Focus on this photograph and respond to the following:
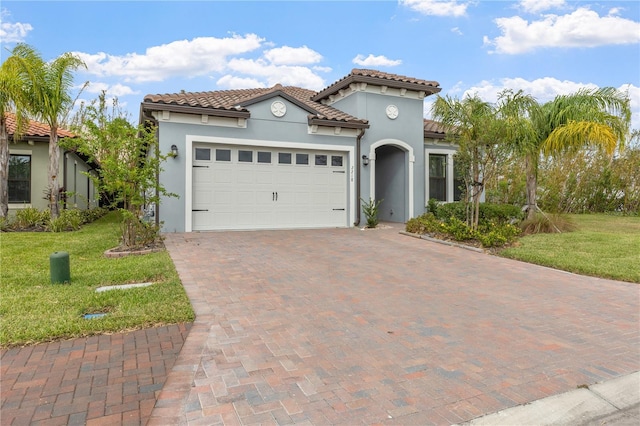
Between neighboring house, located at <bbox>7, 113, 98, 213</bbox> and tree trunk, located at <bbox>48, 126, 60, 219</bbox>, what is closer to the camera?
tree trunk, located at <bbox>48, 126, 60, 219</bbox>

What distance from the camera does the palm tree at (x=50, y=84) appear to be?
11.5 m

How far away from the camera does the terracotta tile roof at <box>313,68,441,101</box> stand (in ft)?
42.8

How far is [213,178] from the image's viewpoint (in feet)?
37.7

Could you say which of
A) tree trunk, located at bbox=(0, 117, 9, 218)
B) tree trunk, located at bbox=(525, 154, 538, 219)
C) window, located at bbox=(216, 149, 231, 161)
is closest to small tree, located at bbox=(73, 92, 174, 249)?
window, located at bbox=(216, 149, 231, 161)

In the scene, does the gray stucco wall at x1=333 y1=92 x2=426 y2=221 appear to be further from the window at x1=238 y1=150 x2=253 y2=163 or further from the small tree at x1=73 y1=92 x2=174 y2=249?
→ the small tree at x1=73 y1=92 x2=174 y2=249

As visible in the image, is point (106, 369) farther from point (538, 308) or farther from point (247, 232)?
point (247, 232)

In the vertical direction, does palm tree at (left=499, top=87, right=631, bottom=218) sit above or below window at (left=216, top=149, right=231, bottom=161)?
above

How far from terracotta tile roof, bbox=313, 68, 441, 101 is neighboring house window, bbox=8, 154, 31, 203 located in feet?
37.2

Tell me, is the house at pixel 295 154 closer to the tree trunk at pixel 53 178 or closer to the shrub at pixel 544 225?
the tree trunk at pixel 53 178

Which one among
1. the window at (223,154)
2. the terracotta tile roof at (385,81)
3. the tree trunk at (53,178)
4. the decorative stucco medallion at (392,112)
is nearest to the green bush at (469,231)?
the decorative stucco medallion at (392,112)

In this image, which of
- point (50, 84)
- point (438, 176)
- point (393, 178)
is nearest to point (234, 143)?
point (50, 84)

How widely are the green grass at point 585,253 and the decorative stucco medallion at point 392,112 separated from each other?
615cm

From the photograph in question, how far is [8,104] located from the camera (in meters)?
11.5

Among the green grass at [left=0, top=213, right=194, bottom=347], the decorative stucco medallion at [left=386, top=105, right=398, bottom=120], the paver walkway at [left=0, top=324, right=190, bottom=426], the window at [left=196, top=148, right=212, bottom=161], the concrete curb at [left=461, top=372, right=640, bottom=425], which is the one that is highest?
the decorative stucco medallion at [left=386, top=105, right=398, bottom=120]
